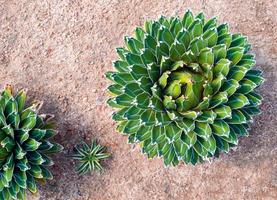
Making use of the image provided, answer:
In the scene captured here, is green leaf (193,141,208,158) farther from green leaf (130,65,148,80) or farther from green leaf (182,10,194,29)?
green leaf (182,10,194,29)

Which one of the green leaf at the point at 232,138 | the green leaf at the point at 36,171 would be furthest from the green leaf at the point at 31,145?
the green leaf at the point at 232,138

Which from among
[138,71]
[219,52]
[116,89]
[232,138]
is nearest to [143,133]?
[116,89]

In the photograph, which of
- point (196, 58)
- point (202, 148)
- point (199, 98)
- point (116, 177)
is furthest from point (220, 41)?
point (116, 177)

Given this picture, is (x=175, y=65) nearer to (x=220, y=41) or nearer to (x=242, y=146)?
(x=220, y=41)

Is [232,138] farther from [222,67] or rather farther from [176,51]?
[176,51]

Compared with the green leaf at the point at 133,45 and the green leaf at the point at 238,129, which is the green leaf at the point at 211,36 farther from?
the green leaf at the point at 238,129
